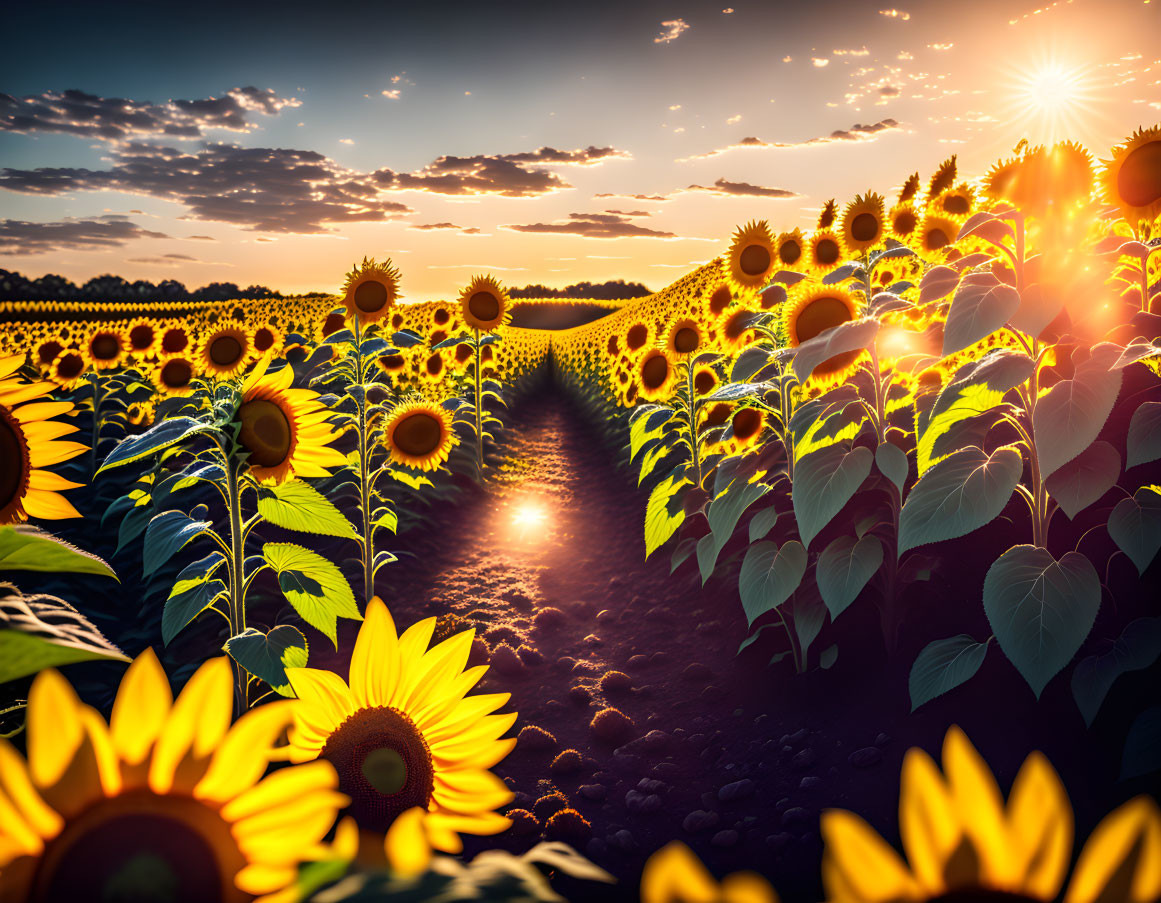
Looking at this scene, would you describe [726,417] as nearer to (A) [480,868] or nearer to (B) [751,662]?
(B) [751,662]

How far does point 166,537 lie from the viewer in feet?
8.16

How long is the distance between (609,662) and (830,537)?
1573mm

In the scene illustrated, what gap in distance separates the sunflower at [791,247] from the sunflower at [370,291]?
2779 mm

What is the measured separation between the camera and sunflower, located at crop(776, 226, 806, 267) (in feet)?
15.8

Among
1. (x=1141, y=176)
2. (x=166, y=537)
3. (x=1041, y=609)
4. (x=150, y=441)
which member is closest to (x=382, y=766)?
(x=150, y=441)

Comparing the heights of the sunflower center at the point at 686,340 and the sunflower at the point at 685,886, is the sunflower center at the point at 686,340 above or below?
above

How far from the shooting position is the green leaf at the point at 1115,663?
6.75ft

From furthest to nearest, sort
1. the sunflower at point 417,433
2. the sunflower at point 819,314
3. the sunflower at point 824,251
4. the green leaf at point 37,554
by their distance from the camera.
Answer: the sunflower at point 417,433
the sunflower at point 824,251
the sunflower at point 819,314
the green leaf at point 37,554

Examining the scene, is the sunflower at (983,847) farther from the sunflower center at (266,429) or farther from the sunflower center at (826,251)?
the sunflower center at (826,251)

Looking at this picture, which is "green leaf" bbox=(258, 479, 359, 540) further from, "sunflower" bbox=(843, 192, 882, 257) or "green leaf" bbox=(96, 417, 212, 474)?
"sunflower" bbox=(843, 192, 882, 257)

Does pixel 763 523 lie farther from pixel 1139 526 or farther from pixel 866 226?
pixel 866 226

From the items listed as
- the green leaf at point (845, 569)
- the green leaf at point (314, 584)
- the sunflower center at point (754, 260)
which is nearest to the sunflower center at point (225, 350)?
the sunflower center at point (754, 260)

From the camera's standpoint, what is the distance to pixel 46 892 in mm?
376

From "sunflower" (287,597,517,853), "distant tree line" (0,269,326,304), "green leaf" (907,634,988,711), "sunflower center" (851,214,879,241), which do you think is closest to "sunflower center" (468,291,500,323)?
"sunflower center" (851,214,879,241)
